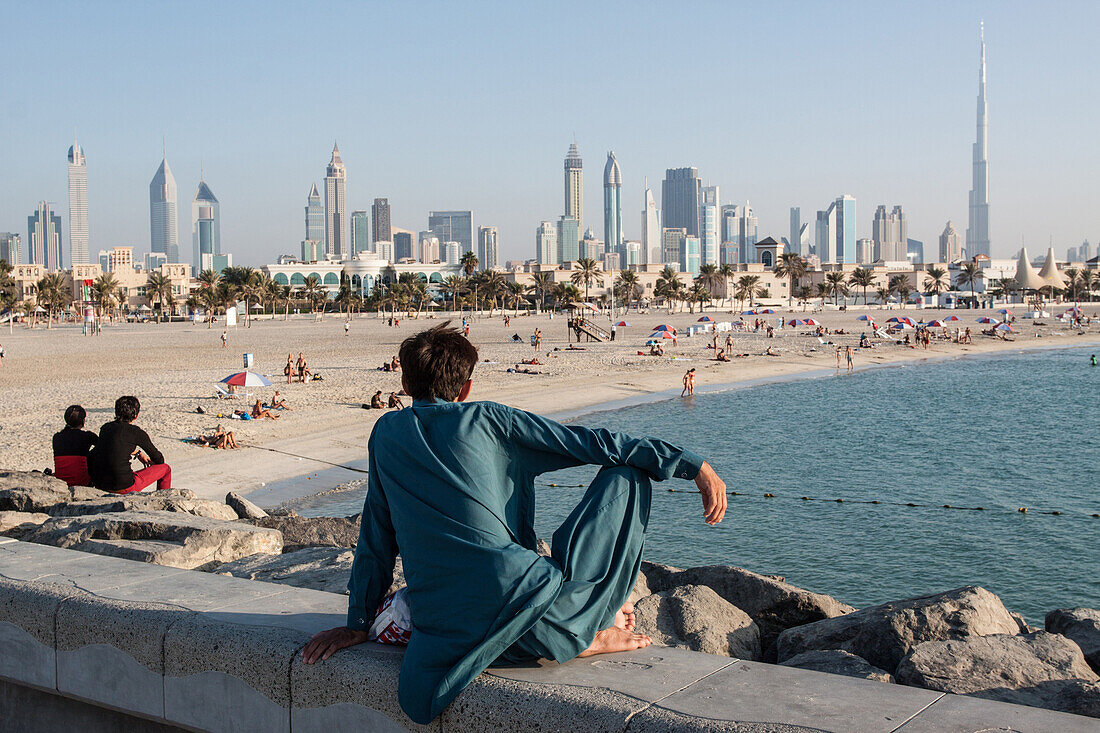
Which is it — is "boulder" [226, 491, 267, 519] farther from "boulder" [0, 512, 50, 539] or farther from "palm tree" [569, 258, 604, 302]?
"palm tree" [569, 258, 604, 302]

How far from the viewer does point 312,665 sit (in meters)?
2.70

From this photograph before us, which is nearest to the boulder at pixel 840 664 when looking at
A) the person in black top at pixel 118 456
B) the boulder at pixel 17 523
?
the boulder at pixel 17 523

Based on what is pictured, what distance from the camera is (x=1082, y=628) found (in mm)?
4965

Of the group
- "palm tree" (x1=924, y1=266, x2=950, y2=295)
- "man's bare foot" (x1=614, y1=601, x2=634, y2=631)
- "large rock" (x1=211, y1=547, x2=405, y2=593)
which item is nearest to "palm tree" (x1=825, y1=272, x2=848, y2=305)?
"palm tree" (x1=924, y1=266, x2=950, y2=295)

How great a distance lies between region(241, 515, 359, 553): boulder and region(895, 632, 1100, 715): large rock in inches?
171

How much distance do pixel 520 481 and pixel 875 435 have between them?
23.4 m

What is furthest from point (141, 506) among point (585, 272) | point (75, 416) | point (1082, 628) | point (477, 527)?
point (585, 272)

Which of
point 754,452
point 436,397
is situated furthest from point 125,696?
point 754,452

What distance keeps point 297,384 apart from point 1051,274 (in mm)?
131455

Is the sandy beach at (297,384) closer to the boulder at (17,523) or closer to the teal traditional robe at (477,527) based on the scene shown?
the boulder at (17,523)

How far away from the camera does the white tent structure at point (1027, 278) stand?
432 feet

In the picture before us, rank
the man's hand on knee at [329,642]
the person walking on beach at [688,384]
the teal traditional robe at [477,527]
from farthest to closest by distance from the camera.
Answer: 1. the person walking on beach at [688,384]
2. the man's hand on knee at [329,642]
3. the teal traditional robe at [477,527]

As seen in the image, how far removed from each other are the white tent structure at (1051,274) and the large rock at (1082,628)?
143772 millimetres

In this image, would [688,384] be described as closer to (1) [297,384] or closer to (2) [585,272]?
(1) [297,384]
